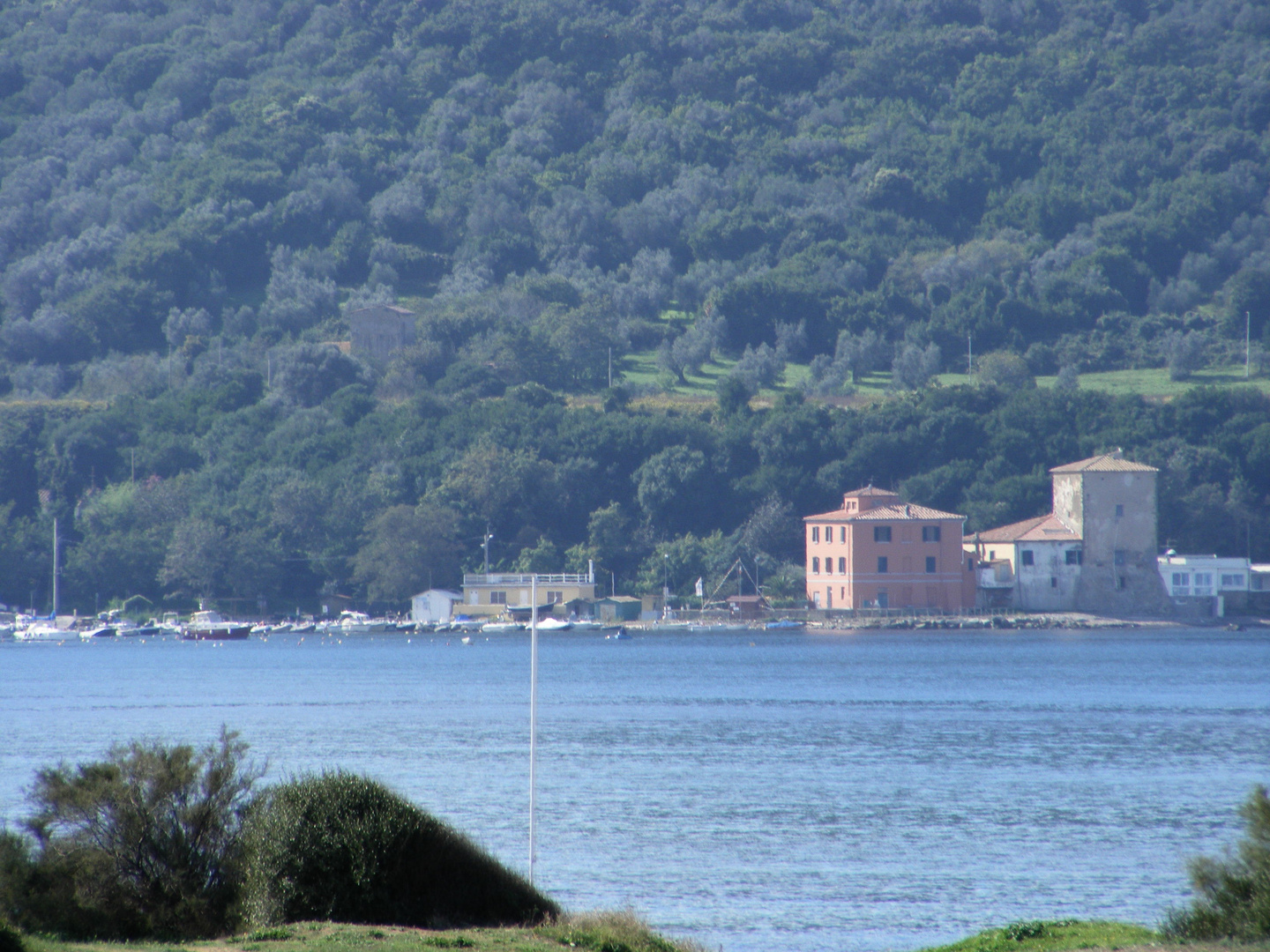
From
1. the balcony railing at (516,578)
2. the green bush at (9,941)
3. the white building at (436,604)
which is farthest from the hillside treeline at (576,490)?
the green bush at (9,941)

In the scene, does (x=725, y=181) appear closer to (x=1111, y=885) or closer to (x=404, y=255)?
(x=404, y=255)

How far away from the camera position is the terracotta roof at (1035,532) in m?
85.6

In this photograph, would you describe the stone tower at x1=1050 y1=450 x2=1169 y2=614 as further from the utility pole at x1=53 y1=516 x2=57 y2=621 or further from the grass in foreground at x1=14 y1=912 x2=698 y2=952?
the grass in foreground at x1=14 y1=912 x2=698 y2=952

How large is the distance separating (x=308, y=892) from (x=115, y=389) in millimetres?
112423

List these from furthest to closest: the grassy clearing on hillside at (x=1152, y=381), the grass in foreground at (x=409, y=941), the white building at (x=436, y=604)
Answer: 1. the grassy clearing on hillside at (x=1152, y=381)
2. the white building at (x=436, y=604)
3. the grass in foreground at (x=409, y=941)

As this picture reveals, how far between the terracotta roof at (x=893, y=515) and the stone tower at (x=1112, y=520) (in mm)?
5903

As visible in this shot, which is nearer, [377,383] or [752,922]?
[752,922]

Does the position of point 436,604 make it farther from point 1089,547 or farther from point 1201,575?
point 1201,575

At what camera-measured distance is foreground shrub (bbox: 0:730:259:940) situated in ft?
41.2

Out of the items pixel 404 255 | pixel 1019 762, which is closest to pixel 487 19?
pixel 404 255

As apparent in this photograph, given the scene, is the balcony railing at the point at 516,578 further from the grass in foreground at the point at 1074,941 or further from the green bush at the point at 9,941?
the green bush at the point at 9,941

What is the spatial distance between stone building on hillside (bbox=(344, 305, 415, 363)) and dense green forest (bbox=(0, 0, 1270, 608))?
427 cm

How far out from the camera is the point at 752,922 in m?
17.6

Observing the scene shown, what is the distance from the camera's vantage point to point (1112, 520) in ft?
280
